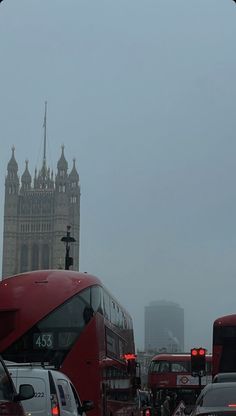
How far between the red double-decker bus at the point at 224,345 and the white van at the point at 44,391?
10.6 meters

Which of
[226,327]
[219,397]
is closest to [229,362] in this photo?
[226,327]

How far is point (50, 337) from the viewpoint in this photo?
16750mm

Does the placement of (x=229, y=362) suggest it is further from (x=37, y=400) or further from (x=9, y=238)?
(x=9, y=238)

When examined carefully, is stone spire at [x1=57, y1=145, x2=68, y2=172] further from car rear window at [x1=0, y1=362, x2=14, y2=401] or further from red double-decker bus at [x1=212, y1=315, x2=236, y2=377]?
car rear window at [x1=0, y1=362, x2=14, y2=401]

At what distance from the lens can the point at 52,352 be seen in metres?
16.7

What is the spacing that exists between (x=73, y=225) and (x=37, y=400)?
148700 mm

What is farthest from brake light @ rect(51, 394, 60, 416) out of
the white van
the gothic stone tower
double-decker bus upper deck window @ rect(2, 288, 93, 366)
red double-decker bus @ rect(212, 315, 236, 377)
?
the gothic stone tower

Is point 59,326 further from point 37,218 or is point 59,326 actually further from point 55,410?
point 37,218

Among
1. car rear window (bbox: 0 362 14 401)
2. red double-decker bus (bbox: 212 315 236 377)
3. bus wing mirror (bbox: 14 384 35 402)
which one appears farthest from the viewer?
red double-decker bus (bbox: 212 315 236 377)

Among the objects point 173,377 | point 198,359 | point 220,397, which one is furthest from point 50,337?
point 173,377

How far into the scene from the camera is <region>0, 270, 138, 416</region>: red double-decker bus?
16.6 m

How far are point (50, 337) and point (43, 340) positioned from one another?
0.16 meters

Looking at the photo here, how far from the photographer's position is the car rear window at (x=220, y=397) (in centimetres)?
1130

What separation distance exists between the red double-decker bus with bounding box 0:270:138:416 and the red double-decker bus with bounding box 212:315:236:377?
585 centimetres
